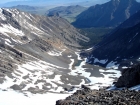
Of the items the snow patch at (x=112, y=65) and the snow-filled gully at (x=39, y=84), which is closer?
the snow-filled gully at (x=39, y=84)

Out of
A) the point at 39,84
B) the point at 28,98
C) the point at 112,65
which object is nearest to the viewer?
the point at 28,98

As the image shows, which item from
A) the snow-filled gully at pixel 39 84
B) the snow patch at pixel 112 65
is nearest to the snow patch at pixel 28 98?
the snow-filled gully at pixel 39 84

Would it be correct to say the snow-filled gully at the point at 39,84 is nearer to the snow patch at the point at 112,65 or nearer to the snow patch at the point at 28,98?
the snow patch at the point at 28,98

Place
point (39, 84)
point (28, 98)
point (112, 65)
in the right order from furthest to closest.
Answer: point (112, 65)
point (39, 84)
point (28, 98)

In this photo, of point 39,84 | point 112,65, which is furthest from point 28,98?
point 112,65

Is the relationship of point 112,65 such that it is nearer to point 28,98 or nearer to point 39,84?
point 39,84

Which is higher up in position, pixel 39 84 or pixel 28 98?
pixel 39 84

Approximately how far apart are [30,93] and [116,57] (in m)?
103

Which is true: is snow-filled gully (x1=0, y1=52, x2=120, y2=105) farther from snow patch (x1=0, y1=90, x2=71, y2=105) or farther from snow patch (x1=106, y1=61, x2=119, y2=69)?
snow patch (x1=106, y1=61, x2=119, y2=69)

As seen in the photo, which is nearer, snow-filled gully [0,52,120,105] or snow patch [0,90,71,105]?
snow patch [0,90,71,105]

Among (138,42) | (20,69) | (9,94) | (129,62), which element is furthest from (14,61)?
(138,42)

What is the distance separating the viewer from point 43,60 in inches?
6890

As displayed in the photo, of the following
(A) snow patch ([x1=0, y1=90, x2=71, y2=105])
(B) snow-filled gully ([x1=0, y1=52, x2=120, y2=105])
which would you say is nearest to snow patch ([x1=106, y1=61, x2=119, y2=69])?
(B) snow-filled gully ([x1=0, y1=52, x2=120, y2=105])

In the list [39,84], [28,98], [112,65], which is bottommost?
[28,98]
